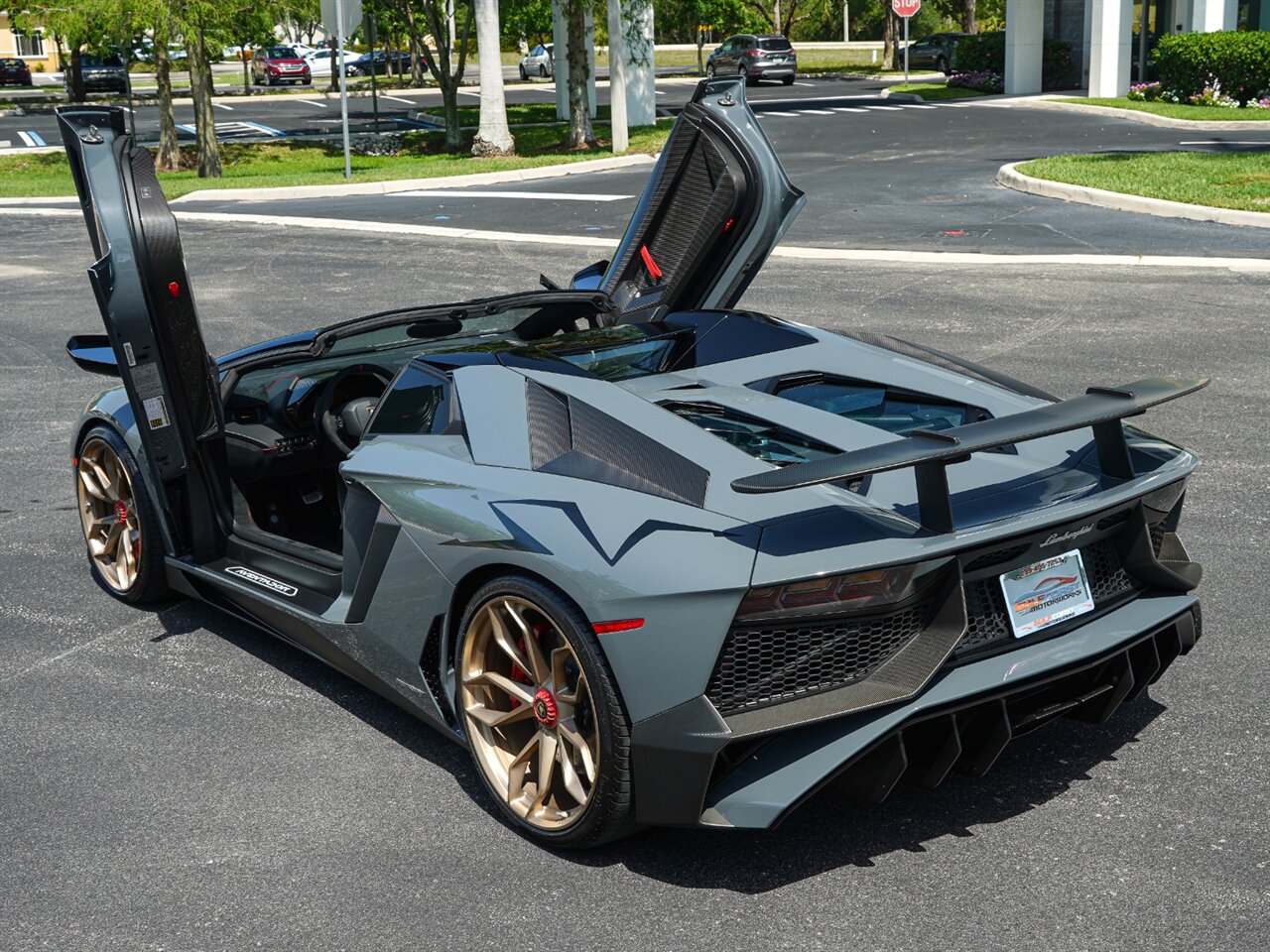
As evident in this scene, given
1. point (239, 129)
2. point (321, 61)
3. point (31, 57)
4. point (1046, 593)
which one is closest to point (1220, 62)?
point (239, 129)

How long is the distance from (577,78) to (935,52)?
29.4m

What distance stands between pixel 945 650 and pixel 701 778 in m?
0.66

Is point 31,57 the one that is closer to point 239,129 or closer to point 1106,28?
point 239,129

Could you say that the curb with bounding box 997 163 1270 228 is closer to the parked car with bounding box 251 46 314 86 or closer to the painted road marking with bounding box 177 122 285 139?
the painted road marking with bounding box 177 122 285 139

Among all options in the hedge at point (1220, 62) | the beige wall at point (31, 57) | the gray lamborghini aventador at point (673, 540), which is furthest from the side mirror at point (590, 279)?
the beige wall at point (31, 57)

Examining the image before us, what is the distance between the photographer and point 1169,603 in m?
4.05

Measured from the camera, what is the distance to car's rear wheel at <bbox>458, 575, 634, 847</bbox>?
3.63 m

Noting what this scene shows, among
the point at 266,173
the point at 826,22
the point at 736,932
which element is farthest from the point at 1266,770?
the point at 826,22

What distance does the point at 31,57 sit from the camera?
84.4 m

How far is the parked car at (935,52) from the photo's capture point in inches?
2021

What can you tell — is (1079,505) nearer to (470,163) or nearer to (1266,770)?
(1266,770)

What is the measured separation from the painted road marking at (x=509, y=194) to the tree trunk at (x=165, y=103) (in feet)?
20.5

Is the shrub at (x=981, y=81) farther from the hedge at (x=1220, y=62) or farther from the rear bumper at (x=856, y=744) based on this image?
the rear bumper at (x=856, y=744)

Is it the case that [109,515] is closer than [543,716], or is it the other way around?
[543,716]
